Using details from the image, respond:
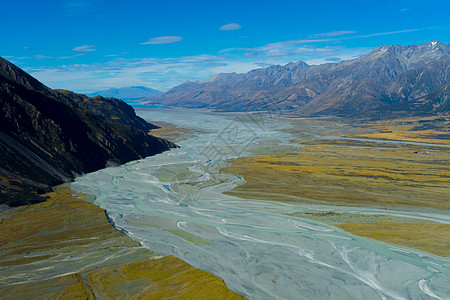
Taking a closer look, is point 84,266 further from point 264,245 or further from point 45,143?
Result: point 45,143

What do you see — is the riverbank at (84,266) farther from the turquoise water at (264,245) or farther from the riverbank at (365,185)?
the riverbank at (365,185)

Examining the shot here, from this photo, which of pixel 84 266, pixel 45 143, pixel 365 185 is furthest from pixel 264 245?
pixel 45 143

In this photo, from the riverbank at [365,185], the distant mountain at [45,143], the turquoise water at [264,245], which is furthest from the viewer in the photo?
the distant mountain at [45,143]

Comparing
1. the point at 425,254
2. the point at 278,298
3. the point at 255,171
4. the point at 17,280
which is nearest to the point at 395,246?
the point at 425,254

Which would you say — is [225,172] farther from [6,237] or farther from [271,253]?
[6,237]

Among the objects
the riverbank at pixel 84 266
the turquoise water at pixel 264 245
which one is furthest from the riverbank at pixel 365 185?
the riverbank at pixel 84 266

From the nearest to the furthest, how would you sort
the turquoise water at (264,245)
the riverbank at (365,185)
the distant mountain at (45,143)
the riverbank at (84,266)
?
the riverbank at (84,266)
the turquoise water at (264,245)
the riverbank at (365,185)
the distant mountain at (45,143)

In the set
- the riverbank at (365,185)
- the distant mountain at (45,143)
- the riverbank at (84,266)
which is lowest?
the riverbank at (365,185)

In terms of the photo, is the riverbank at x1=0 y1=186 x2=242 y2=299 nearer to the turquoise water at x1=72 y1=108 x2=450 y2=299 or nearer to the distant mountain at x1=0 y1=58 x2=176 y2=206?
the turquoise water at x1=72 y1=108 x2=450 y2=299
